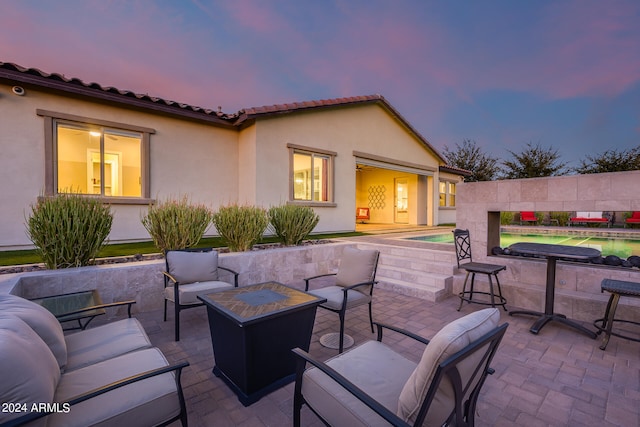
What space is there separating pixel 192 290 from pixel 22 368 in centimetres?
241

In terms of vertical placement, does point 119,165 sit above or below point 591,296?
above

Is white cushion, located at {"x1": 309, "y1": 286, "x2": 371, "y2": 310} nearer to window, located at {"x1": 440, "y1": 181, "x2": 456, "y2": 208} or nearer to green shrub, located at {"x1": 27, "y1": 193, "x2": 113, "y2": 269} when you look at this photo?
green shrub, located at {"x1": 27, "y1": 193, "x2": 113, "y2": 269}

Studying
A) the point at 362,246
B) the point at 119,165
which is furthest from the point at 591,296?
the point at 119,165

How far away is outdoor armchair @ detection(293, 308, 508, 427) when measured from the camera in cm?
125

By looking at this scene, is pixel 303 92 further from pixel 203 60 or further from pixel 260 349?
pixel 260 349

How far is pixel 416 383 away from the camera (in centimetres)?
131

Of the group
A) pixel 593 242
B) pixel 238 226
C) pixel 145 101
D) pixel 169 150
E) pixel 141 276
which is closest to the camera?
pixel 141 276

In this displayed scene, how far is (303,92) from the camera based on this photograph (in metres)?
28.2

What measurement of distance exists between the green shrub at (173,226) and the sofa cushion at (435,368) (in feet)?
15.0

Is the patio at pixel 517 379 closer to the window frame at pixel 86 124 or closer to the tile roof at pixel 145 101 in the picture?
the window frame at pixel 86 124

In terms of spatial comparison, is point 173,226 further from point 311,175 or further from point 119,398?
point 311,175

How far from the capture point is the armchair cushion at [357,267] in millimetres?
3721

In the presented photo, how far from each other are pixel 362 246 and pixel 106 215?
5355mm

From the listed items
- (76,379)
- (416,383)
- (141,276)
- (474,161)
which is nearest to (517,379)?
(416,383)
